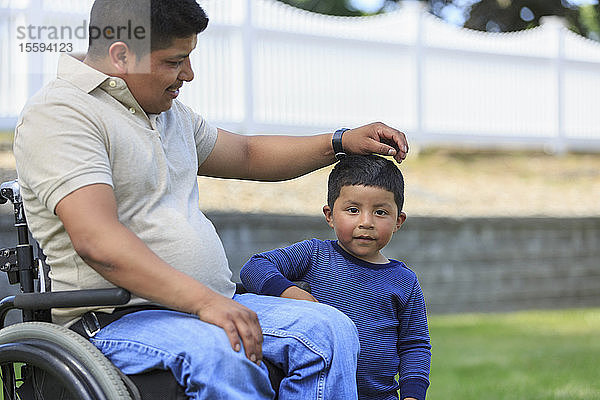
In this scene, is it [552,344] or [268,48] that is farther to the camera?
[268,48]

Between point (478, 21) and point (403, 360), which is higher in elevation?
point (478, 21)

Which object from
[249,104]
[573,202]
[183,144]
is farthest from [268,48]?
[183,144]

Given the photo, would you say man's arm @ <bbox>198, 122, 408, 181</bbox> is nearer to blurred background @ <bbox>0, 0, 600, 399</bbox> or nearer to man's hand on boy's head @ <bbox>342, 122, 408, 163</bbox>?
man's hand on boy's head @ <bbox>342, 122, 408, 163</bbox>

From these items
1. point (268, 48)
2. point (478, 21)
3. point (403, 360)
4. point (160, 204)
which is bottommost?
point (403, 360)

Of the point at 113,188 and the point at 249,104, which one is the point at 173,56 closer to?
the point at 113,188

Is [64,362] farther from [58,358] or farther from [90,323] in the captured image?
[90,323]

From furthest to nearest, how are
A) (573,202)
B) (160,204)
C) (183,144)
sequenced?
(573,202) < (183,144) < (160,204)

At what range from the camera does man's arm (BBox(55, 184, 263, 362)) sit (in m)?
1.72

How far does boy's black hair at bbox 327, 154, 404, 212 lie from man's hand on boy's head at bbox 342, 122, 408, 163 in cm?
2

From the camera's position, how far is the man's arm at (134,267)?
1.72 m

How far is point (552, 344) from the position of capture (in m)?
5.80

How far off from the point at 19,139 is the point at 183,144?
412 mm

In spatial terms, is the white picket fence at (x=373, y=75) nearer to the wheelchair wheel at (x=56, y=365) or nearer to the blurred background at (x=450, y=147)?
the blurred background at (x=450, y=147)

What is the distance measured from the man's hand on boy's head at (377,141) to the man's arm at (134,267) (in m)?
0.66
